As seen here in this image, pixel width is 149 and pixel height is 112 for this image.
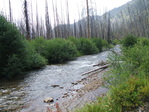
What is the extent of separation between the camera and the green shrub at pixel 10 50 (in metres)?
9.80

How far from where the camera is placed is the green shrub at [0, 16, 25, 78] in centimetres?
980

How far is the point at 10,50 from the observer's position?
10547 millimetres

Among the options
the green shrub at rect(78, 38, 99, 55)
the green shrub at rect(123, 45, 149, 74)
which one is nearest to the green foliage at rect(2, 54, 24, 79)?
the green shrub at rect(123, 45, 149, 74)

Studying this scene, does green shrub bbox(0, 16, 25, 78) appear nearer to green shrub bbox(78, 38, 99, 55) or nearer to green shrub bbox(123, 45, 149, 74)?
green shrub bbox(123, 45, 149, 74)

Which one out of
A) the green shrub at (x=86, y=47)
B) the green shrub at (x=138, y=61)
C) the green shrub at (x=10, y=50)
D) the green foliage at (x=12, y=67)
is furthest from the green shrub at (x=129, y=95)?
the green shrub at (x=86, y=47)

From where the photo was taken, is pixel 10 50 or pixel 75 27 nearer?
pixel 10 50

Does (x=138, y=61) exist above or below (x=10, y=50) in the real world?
below

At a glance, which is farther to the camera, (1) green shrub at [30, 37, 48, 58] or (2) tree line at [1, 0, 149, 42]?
(2) tree line at [1, 0, 149, 42]

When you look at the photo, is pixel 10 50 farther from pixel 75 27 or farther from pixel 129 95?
pixel 75 27

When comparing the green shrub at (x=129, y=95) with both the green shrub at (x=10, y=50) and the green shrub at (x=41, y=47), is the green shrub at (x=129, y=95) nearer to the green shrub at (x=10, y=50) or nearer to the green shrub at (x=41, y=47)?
the green shrub at (x=10, y=50)

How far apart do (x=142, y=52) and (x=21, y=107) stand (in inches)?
189

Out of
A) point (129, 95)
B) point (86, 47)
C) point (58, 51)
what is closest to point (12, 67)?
point (58, 51)

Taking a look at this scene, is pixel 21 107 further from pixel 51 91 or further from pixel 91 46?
pixel 91 46

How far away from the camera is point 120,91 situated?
11.3 ft
